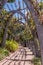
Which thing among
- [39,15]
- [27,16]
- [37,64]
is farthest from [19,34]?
[39,15]

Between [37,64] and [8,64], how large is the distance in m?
2.05

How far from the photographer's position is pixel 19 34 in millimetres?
56781

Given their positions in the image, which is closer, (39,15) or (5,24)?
(39,15)

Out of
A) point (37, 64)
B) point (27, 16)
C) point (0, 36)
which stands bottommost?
point (0, 36)

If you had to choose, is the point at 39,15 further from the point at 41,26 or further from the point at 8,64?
the point at 8,64

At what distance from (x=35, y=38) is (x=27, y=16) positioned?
72.9 inches

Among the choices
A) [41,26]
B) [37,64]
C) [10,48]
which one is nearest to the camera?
[41,26]

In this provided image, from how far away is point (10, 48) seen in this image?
84.3ft

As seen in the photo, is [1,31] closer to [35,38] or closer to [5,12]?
[5,12]

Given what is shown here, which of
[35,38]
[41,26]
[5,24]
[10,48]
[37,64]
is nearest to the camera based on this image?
[41,26]

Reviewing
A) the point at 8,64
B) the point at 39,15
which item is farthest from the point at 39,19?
the point at 8,64

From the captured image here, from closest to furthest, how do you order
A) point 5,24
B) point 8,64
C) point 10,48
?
1. point 8,64
2. point 5,24
3. point 10,48

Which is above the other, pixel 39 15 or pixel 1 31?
pixel 39 15

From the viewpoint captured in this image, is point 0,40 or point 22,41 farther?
point 22,41
